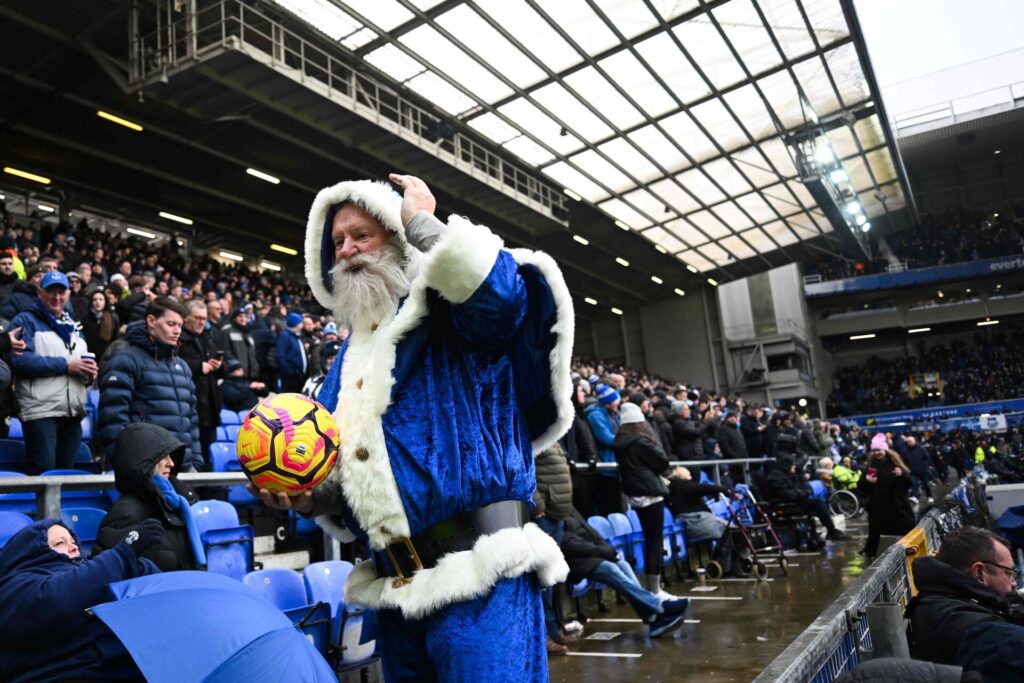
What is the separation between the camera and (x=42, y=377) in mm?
4848

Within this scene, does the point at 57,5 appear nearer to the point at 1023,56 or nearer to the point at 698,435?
the point at 698,435

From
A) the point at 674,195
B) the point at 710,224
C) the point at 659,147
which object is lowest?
the point at 710,224

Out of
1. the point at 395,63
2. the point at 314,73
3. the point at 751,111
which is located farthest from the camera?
the point at 751,111

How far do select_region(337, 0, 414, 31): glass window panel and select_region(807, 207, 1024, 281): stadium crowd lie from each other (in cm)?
3003

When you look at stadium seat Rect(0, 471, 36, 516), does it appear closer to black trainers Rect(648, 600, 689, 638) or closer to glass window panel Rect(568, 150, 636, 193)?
black trainers Rect(648, 600, 689, 638)

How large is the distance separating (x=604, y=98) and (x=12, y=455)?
12.4 meters

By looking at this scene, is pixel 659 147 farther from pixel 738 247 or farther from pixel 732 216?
pixel 738 247

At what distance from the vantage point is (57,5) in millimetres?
10898

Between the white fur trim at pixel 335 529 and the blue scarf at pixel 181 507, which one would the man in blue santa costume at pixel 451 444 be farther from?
the blue scarf at pixel 181 507

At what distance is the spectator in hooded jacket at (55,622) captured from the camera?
7.22 ft

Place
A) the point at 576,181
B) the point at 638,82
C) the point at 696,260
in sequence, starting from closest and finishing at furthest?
the point at 638,82 → the point at 576,181 → the point at 696,260

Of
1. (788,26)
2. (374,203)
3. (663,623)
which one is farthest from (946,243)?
(374,203)

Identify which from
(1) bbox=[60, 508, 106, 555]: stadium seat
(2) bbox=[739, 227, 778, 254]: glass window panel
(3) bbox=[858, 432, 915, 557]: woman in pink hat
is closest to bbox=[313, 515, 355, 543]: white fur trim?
(1) bbox=[60, 508, 106, 555]: stadium seat

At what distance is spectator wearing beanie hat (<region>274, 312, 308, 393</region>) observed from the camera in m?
8.03
